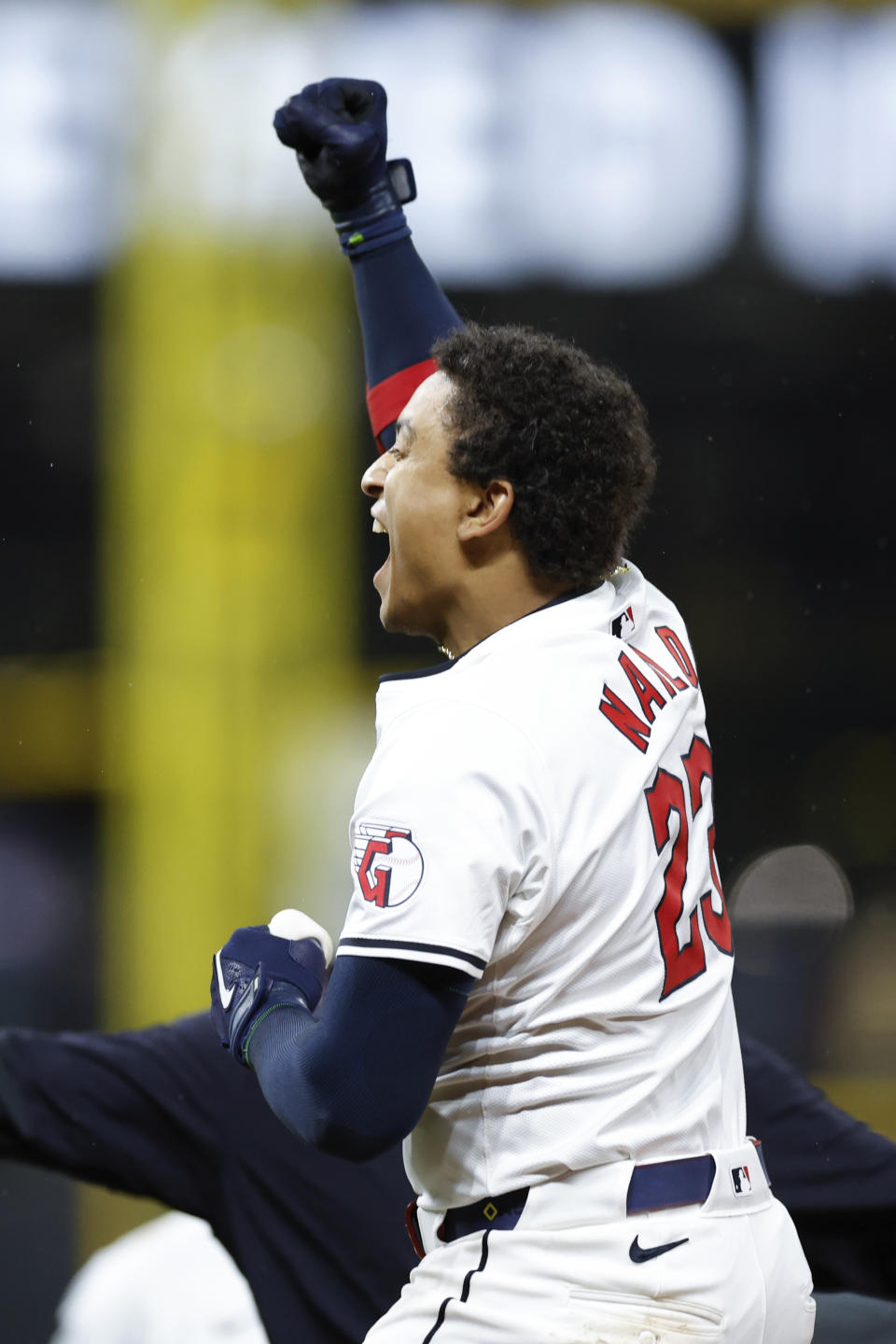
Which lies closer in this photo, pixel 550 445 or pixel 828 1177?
pixel 550 445

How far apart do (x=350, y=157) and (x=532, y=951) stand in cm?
87

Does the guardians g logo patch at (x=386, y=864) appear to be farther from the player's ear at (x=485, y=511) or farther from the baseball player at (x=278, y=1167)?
the baseball player at (x=278, y=1167)

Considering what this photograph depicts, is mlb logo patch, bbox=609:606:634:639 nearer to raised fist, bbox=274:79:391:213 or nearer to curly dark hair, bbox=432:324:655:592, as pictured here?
curly dark hair, bbox=432:324:655:592

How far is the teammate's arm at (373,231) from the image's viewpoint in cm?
150

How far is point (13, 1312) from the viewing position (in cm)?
270

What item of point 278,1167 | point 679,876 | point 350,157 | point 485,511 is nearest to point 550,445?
point 485,511

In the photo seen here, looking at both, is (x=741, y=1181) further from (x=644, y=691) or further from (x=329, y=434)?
(x=329, y=434)

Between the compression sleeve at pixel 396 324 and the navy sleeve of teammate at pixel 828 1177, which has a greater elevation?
the compression sleeve at pixel 396 324

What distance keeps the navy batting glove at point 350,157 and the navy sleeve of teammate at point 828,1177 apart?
1.05 meters

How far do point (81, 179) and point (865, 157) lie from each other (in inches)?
73.6

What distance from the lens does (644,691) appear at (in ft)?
3.60

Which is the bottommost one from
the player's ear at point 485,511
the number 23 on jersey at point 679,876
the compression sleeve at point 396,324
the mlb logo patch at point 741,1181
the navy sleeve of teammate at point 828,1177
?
the navy sleeve of teammate at point 828,1177

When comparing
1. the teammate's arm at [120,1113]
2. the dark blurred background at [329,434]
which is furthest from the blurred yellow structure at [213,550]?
the teammate's arm at [120,1113]

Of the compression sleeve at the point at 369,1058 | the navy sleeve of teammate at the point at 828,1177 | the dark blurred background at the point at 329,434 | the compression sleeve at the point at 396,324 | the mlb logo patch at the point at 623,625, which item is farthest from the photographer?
the dark blurred background at the point at 329,434
